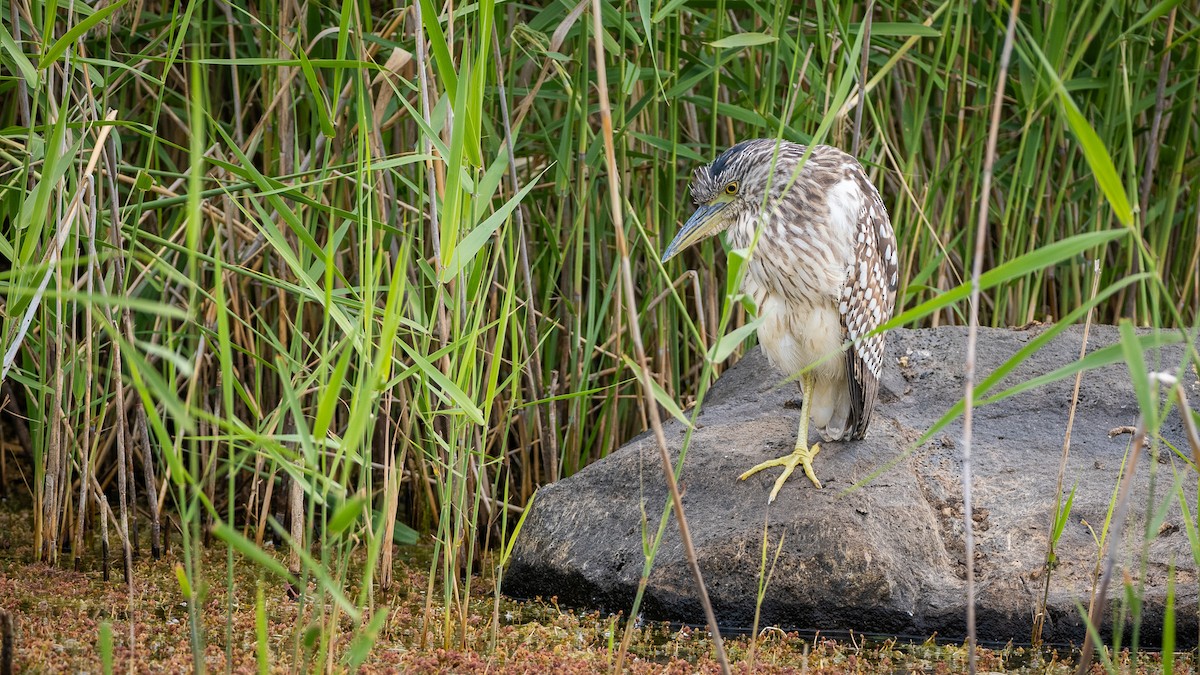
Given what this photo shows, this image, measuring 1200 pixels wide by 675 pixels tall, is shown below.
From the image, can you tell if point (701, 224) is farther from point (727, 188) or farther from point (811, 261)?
point (811, 261)

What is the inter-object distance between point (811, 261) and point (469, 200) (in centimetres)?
113

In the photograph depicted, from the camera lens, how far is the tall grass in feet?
9.34

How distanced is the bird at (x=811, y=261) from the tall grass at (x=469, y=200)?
25 centimetres

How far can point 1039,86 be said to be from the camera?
12.5ft

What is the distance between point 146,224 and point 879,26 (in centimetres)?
258

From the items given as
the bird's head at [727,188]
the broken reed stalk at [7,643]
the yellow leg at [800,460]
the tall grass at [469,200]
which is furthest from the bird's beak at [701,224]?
the broken reed stalk at [7,643]

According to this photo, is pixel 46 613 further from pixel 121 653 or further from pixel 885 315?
pixel 885 315

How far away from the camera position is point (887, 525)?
120 inches

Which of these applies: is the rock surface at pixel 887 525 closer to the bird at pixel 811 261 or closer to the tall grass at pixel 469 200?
the bird at pixel 811 261

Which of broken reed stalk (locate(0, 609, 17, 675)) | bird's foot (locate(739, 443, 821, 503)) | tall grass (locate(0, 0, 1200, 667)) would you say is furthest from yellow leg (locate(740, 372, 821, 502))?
broken reed stalk (locate(0, 609, 17, 675))

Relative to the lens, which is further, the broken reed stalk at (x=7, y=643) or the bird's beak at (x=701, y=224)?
the bird's beak at (x=701, y=224)

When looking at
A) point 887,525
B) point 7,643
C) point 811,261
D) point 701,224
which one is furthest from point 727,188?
point 7,643

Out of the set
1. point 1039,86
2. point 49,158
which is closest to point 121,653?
point 49,158

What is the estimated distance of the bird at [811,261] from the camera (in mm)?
3178
